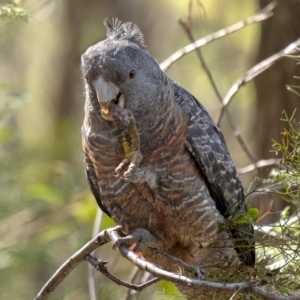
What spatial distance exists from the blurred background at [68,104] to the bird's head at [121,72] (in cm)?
52

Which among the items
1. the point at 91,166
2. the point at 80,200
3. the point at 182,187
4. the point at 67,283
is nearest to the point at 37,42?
the point at 80,200

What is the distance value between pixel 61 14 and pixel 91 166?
224 inches

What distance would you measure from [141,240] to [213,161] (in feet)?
2.19

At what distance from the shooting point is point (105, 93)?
288cm

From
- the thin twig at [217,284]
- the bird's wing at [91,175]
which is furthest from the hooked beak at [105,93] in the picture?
the thin twig at [217,284]

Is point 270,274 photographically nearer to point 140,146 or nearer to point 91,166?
point 140,146

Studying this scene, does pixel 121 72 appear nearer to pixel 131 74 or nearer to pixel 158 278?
pixel 131 74

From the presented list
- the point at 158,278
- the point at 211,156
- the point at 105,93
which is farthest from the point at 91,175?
the point at 158,278

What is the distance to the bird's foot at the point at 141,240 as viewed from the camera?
3.12 m

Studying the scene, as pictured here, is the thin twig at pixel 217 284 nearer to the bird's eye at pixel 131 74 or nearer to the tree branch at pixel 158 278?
the tree branch at pixel 158 278

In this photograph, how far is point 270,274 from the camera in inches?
107

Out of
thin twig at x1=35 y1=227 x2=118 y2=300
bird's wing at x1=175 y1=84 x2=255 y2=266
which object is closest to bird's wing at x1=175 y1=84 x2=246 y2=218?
bird's wing at x1=175 y1=84 x2=255 y2=266

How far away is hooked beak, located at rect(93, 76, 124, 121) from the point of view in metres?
2.86

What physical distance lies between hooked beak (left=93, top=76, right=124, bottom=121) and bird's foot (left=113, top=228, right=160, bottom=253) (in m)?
0.65
